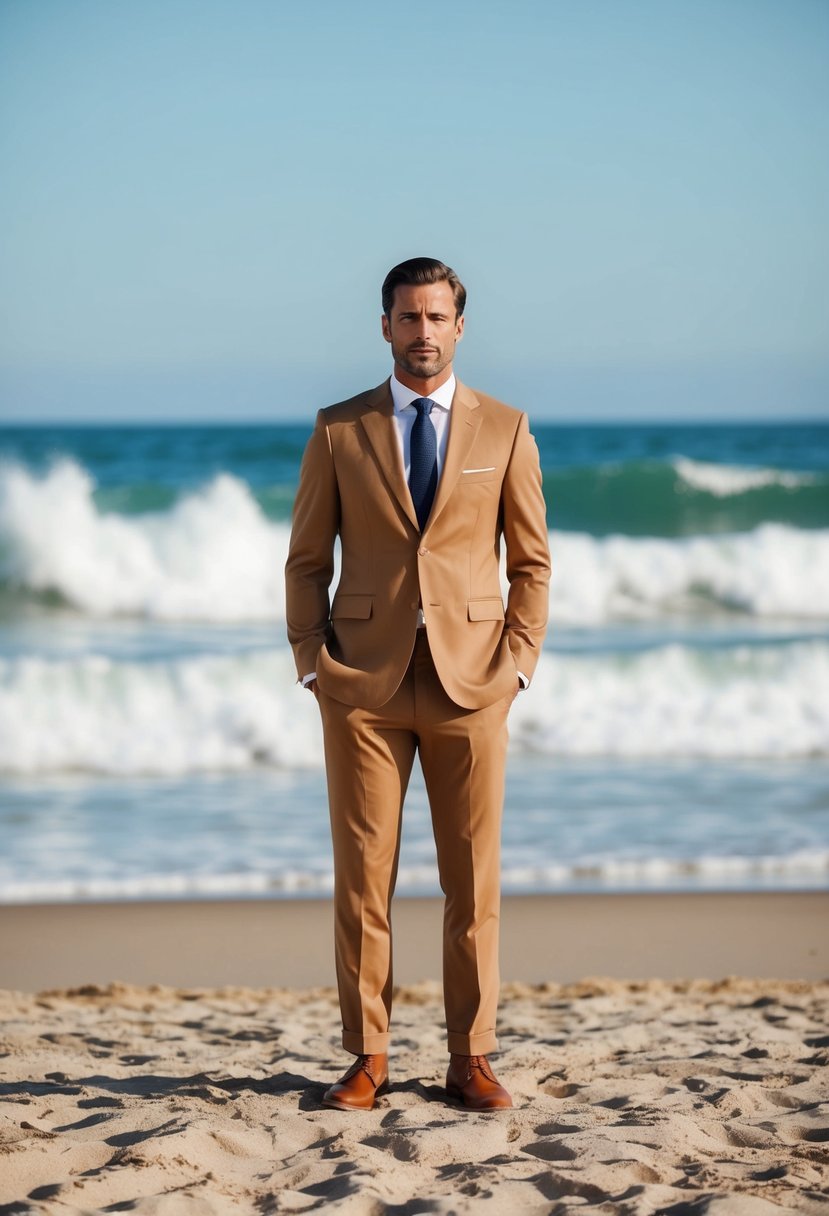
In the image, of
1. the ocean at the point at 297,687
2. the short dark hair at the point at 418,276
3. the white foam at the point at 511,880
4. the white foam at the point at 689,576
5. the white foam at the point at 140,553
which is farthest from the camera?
the white foam at the point at 689,576

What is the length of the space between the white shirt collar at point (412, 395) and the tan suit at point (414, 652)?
2cm

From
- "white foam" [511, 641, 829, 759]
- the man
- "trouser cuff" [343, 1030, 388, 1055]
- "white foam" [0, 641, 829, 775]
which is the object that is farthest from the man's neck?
"white foam" [511, 641, 829, 759]

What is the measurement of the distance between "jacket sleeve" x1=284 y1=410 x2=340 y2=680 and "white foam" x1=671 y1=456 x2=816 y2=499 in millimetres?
13511

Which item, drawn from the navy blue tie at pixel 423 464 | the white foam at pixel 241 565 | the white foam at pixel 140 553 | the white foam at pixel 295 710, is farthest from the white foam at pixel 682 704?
the navy blue tie at pixel 423 464

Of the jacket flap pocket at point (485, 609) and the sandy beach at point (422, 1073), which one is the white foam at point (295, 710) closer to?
the sandy beach at point (422, 1073)

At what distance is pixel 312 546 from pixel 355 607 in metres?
0.18

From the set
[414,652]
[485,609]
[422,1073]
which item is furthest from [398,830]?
[422,1073]

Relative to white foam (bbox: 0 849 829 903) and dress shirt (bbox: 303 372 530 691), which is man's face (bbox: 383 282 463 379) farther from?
white foam (bbox: 0 849 829 903)

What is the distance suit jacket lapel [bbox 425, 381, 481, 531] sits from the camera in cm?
310

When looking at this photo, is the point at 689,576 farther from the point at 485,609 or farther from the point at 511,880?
the point at 485,609

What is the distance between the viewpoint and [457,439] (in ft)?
10.3

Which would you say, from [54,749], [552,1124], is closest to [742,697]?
[54,749]

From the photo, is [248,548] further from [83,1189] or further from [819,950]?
[83,1189]

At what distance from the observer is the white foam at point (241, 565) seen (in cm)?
1281
